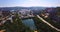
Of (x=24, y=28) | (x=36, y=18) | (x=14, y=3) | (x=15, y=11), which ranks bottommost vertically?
(x=24, y=28)

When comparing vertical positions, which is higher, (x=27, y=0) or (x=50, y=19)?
(x=27, y=0)

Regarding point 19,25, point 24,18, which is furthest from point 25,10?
point 19,25

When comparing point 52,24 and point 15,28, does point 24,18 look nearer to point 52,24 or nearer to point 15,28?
point 15,28

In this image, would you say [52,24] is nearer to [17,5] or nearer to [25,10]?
[25,10]

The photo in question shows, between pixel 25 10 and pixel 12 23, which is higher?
pixel 25 10

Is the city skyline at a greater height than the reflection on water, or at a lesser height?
greater

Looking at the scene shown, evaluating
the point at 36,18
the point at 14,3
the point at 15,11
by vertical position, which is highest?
the point at 14,3

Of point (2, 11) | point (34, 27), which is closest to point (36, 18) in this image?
point (34, 27)

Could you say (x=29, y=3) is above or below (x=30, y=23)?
above

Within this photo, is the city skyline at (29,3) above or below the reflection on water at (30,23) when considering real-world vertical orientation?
above

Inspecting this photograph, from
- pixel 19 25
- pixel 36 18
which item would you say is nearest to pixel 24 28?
pixel 19 25
